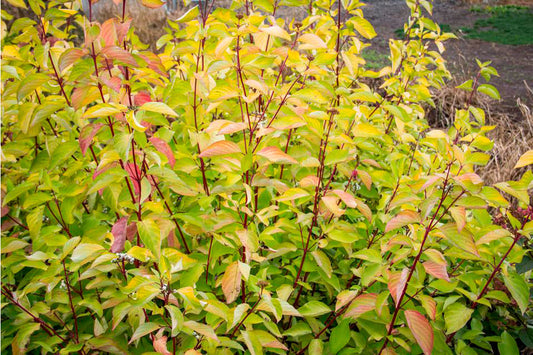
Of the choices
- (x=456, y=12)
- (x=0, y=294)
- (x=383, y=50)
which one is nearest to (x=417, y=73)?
(x=0, y=294)

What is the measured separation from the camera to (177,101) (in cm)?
141

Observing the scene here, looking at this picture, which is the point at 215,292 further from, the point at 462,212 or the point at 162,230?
the point at 462,212

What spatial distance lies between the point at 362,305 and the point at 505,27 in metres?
10.9

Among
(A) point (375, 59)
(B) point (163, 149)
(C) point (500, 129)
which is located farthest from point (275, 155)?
(A) point (375, 59)

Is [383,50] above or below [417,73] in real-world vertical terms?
below

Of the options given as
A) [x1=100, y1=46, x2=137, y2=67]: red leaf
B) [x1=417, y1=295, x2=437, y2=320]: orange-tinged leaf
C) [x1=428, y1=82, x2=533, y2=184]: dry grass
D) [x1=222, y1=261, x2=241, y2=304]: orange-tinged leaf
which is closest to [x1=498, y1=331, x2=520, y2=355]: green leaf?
[x1=417, y1=295, x2=437, y2=320]: orange-tinged leaf

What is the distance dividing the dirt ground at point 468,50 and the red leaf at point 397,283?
4485 millimetres

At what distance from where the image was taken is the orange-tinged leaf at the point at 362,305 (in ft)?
4.01

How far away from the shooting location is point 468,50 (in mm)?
8211

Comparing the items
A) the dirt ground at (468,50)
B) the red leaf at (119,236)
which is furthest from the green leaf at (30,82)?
the dirt ground at (468,50)

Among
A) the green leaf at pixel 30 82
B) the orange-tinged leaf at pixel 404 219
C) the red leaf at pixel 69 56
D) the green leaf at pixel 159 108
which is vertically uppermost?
the red leaf at pixel 69 56

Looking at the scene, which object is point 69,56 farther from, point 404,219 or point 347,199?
point 404,219

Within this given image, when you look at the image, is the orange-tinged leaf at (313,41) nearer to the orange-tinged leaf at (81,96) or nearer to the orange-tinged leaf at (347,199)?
the orange-tinged leaf at (347,199)

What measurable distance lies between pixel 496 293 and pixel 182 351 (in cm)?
104
